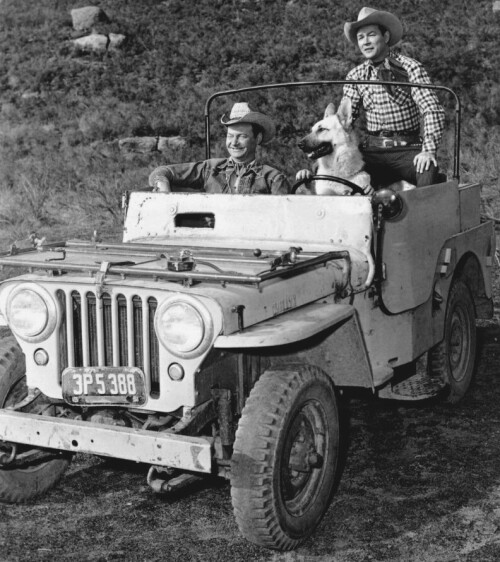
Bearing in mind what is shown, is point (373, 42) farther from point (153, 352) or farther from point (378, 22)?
point (153, 352)

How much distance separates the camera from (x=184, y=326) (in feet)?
11.7

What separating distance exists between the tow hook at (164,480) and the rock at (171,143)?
56.2ft

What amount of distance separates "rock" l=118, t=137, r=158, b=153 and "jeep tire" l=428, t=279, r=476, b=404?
1547 centimetres

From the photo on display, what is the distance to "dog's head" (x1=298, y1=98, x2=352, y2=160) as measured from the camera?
588cm

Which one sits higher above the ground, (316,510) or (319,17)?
(319,17)

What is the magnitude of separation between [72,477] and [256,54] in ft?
78.1

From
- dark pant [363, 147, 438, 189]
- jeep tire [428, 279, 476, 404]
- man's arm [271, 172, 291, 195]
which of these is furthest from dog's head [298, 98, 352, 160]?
jeep tire [428, 279, 476, 404]

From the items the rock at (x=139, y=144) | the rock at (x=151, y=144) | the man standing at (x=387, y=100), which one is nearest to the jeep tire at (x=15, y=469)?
the man standing at (x=387, y=100)

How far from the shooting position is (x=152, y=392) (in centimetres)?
378

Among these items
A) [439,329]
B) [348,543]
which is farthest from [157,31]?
[348,543]

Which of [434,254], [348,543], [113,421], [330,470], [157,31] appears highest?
[157,31]

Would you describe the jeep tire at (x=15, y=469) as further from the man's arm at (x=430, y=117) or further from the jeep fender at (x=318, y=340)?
the man's arm at (x=430, y=117)

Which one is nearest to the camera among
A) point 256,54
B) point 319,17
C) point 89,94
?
point 89,94

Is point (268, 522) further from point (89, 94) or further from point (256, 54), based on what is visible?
point (256, 54)
